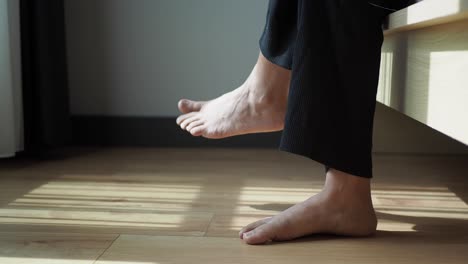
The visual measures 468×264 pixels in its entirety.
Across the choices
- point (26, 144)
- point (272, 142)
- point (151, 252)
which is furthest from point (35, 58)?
point (151, 252)

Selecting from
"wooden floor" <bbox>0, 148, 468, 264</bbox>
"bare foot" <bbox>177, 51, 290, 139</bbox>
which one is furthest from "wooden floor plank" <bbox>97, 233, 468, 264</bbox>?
"bare foot" <bbox>177, 51, 290, 139</bbox>

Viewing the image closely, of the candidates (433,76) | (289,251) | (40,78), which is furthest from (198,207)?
(40,78)

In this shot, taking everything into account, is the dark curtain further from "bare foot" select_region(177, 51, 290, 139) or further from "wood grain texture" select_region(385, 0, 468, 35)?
"wood grain texture" select_region(385, 0, 468, 35)

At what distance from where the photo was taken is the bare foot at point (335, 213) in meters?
0.90

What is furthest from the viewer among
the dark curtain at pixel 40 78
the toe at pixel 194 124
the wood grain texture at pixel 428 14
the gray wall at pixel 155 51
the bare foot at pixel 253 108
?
the gray wall at pixel 155 51

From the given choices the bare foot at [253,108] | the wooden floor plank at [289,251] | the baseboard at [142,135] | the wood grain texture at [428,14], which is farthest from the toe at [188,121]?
the baseboard at [142,135]

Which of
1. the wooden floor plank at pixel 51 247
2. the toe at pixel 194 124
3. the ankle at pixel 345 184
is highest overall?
the toe at pixel 194 124

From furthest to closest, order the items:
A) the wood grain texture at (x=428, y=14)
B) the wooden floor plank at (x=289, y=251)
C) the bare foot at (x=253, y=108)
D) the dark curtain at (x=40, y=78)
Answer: the dark curtain at (x=40, y=78) → the bare foot at (x=253, y=108) → the wooden floor plank at (x=289, y=251) → the wood grain texture at (x=428, y=14)

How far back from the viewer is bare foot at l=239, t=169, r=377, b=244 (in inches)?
35.5

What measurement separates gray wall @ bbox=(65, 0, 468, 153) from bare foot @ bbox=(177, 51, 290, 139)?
643mm

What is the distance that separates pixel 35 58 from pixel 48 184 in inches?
18.6

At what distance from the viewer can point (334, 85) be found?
2.80ft

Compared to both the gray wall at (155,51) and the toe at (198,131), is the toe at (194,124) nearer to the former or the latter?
the toe at (198,131)

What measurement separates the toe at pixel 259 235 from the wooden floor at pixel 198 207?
0.01 metres
